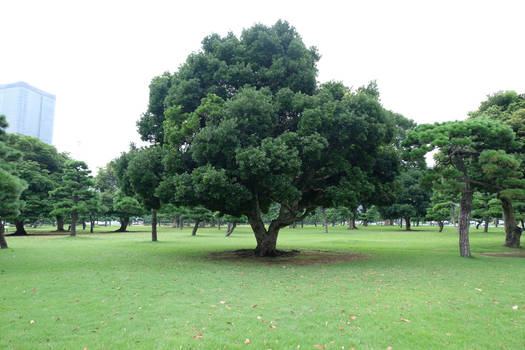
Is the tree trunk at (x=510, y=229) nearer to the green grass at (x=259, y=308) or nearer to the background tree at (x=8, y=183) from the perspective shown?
the green grass at (x=259, y=308)

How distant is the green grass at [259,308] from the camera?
18.6ft

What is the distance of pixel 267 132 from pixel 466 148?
11192 mm

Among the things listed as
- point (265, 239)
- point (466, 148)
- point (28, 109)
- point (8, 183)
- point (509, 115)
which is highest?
point (28, 109)

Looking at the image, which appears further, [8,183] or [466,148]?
[466,148]

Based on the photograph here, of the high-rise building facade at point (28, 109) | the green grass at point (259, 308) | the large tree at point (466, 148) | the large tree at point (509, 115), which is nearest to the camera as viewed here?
the green grass at point (259, 308)

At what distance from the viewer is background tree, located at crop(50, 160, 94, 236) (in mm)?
34750

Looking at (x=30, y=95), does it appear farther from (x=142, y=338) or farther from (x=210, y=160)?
(x=142, y=338)

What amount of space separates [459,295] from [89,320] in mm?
8731

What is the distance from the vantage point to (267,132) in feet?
49.0

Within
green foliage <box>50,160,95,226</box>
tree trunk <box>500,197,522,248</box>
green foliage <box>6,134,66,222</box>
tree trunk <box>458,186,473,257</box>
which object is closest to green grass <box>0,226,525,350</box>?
tree trunk <box>458,186,473,257</box>

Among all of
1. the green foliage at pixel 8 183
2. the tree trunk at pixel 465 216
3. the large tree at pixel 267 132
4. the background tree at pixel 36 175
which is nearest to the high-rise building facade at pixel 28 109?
the background tree at pixel 36 175

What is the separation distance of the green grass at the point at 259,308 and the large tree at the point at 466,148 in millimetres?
5228

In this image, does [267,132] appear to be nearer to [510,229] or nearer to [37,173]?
[510,229]

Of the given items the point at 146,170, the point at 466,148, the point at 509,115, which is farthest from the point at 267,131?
the point at 509,115
